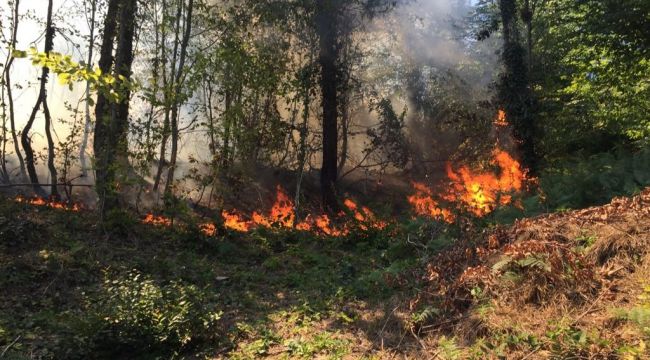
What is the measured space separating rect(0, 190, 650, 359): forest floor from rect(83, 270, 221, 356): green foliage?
14 mm

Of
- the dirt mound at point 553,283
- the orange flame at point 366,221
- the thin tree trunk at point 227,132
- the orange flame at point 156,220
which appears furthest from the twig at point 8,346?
the orange flame at point 366,221

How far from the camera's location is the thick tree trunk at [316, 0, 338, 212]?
17.1 m

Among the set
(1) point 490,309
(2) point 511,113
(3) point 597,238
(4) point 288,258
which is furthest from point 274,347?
(2) point 511,113

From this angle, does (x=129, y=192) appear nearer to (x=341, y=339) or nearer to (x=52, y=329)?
(x=52, y=329)

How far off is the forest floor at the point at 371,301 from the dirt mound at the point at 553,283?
0.04 feet

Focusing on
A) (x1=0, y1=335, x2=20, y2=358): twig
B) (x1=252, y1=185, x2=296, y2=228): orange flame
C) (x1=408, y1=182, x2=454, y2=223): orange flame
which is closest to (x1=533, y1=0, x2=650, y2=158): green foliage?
(x1=408, y1=182, x2=454, y2=223): orange flame

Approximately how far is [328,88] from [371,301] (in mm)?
12516

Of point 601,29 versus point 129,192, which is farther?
point 129,192

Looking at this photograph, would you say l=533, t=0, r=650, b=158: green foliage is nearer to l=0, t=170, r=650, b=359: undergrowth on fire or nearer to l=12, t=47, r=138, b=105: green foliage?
l=0, t=170, r=650, b=359: undergrowth on fire

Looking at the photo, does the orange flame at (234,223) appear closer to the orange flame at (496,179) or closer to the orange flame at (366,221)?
the orange flame at (366,221)

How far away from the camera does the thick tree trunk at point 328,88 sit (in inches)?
672

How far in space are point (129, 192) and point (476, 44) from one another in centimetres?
2287

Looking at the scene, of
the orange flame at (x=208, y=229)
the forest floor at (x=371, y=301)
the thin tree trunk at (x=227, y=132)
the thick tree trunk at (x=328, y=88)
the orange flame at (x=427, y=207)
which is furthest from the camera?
the thick tree trunk at (x=328, y=88)

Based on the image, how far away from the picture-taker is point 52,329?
5961 millimetres
